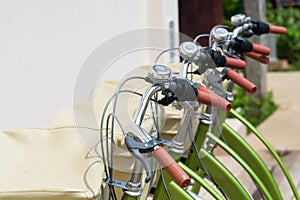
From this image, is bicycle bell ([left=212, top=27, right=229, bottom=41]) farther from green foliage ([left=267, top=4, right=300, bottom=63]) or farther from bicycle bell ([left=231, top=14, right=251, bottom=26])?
green foliage ([left=267, top=4, right=300, bottom=63])

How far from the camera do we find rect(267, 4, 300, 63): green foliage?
41.2 ft

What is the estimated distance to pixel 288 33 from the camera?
1258cm

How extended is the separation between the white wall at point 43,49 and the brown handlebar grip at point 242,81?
1.12 meters

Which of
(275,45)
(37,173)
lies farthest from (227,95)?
(275,45)

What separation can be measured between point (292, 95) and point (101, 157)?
7622 mm

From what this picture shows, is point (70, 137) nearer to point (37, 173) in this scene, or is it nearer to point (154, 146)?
point (37, 173)

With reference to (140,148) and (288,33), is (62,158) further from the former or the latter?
(288,33)

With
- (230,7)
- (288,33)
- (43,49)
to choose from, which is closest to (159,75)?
(43,49)

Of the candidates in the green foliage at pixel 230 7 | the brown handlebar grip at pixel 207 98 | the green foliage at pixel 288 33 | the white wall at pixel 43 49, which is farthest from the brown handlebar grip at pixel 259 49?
the green foliage at pixel 288 33

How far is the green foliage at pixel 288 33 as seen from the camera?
41.2ft

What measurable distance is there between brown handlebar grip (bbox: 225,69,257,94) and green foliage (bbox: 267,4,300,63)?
9.63 metres

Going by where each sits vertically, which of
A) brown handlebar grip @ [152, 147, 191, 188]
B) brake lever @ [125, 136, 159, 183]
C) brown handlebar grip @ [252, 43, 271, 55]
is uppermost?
brown handlebar grip @ [252, 43, 271, 55]

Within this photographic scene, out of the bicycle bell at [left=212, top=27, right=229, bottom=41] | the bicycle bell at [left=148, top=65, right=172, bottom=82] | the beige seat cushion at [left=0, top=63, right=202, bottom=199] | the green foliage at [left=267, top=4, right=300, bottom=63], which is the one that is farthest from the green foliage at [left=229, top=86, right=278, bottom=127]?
the bicycle bell at [left=148, top=65, right=172, bottom=82]

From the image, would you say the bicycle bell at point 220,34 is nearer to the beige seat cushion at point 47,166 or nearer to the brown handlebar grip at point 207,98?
the brown handlebar grip at point 207,98
